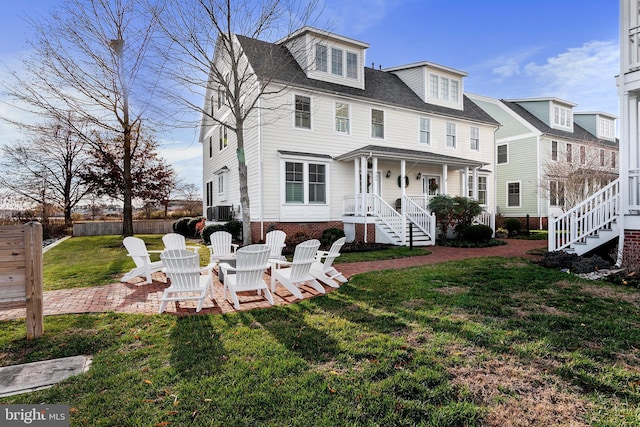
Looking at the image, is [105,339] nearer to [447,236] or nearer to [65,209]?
[447,236]

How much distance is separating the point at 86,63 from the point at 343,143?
37.5 feet

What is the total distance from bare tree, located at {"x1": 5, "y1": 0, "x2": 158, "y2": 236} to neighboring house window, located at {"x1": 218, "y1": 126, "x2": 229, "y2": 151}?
3.86 meters

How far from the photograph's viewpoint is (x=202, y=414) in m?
2.57

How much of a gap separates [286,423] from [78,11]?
17.7 m

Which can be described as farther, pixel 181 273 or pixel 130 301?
pixel 130 301

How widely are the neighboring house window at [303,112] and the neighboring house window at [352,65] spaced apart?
3117mm

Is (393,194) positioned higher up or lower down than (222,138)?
lower down

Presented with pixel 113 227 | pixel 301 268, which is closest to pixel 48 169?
pixel 113 227

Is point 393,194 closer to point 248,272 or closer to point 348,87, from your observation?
point 348,87

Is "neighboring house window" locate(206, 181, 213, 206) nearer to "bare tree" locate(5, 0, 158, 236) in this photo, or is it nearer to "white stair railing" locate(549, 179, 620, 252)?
"bare tree" locate(5, 0, 158, 236)

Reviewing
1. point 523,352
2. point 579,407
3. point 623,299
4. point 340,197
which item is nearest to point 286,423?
point 579,407

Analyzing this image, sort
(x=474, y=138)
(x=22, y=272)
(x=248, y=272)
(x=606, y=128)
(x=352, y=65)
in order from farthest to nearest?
(x=606, y=128) < (x=474, y=138) < (x=352, y=65) < (x=248, y=272) < (x=22, y=272)

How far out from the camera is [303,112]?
1424cm

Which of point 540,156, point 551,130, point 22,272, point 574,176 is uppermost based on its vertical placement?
point 551,130
